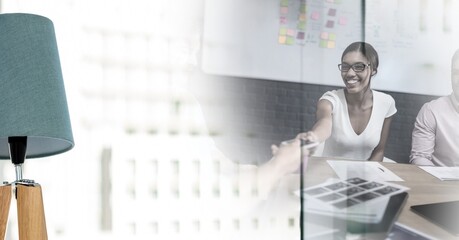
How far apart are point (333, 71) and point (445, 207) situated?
0.70 meters

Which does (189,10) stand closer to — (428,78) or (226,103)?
(226,103)

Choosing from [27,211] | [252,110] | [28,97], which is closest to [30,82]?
[28,97]

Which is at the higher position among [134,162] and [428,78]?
[428,78]

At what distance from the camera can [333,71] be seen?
2.64 metres

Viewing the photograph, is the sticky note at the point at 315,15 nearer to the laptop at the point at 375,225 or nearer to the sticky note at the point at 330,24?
the sticky note at the point at 330,24

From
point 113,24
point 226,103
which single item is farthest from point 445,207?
point 113,24

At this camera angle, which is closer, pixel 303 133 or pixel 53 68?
pixel 53 68

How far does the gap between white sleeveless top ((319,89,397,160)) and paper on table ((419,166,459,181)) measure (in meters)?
0.24

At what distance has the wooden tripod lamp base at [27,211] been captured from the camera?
1914 millimetres

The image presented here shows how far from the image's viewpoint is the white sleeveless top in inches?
103

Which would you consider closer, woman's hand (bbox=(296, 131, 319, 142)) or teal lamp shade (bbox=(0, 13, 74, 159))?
teal lamp shade (bbox=(0, 13, 74, 159))

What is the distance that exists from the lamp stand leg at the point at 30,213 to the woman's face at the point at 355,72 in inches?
51.8

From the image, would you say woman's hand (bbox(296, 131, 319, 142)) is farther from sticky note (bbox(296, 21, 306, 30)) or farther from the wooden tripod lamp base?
the wooden tripod lamp base

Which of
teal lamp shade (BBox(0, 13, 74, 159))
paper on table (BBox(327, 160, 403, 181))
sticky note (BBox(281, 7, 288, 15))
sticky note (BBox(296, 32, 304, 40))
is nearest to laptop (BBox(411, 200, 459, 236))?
paper on table (BBox(327, 160, 403, 181))
